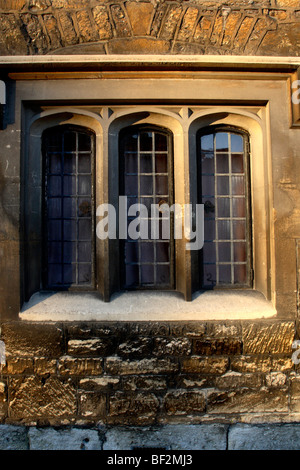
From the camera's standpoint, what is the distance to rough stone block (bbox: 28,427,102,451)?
245cm

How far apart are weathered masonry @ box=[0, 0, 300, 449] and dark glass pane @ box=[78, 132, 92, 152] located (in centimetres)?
1

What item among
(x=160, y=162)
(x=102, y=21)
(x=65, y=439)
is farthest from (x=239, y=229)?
(x=65, y=439)

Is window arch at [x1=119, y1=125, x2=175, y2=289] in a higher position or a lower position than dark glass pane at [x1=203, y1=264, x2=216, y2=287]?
higher

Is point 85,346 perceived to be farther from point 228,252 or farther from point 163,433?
point 228,252

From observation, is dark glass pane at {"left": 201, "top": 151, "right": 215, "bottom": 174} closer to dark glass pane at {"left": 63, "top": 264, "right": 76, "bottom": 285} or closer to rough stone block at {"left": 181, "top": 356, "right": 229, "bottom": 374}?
dark glass pane at {"left": 63, "top": 264, "right": 76, "bottom": 285}

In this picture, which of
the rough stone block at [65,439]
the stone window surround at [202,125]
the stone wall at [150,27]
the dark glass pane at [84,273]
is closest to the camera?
the rough stone block at [65,439]

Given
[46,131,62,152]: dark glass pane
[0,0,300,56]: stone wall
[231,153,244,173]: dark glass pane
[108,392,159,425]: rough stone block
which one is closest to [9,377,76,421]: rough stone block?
A: [108,392,159,425]: rough stone block

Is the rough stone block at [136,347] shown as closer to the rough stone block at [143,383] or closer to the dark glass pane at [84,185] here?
the rough stone block at [143,383]

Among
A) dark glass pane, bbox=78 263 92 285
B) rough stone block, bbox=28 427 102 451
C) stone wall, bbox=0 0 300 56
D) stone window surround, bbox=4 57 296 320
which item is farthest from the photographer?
dark glass pane, bbox=78 263 92 285

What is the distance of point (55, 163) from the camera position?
2830 mm

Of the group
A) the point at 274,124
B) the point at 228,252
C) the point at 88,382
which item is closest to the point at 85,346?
the point at 88,382

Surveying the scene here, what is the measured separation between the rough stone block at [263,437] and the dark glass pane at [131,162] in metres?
2.54

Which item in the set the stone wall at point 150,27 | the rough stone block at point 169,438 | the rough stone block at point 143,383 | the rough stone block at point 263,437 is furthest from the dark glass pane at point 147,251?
the stone wall at point 150,27

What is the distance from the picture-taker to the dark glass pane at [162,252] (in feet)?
9.22
